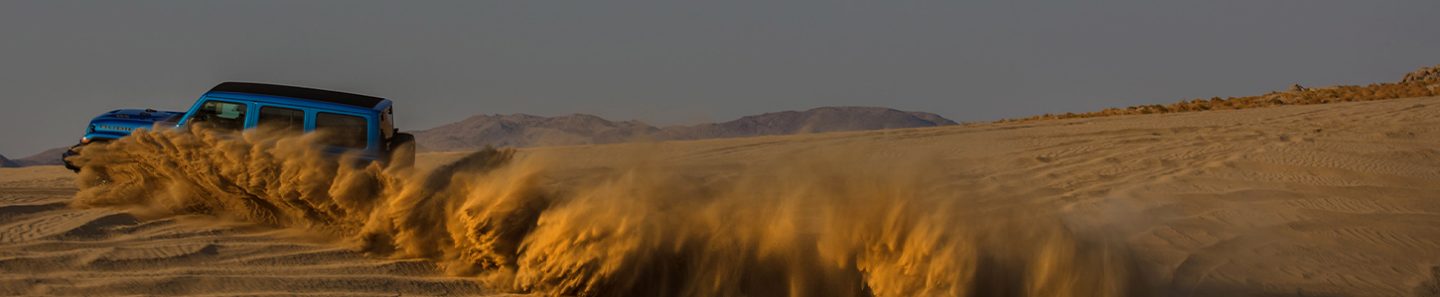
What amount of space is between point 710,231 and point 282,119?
4.21 m

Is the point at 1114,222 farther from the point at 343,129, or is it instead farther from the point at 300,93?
the point at 300,93

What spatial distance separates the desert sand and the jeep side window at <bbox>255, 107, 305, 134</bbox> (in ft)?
3.52

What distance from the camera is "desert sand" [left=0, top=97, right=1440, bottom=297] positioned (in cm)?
680

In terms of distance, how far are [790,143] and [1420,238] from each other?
13.7 m

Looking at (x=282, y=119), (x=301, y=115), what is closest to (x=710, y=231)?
(x=301, y=115)

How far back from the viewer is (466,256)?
7141 mm

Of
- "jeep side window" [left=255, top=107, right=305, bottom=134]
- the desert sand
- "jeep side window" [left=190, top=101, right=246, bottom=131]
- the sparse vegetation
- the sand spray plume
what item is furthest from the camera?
the sparse vegetation

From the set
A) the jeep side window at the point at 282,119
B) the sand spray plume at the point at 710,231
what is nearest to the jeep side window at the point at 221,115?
the jeep side window at the point at 282,119

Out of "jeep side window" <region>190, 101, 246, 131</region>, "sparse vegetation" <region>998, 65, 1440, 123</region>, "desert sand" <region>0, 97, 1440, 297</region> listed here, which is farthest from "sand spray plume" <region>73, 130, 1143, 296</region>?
"sparse vegetation" <region>998, 65, 1440, 123</region>

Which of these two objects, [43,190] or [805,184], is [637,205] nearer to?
[805,184]

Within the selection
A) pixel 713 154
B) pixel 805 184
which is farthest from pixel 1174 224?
pixel 713 154

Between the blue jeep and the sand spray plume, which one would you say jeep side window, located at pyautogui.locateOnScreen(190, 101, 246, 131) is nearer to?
the blue jeep

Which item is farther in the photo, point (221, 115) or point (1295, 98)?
point (1295, 98)

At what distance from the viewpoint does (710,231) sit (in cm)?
691
